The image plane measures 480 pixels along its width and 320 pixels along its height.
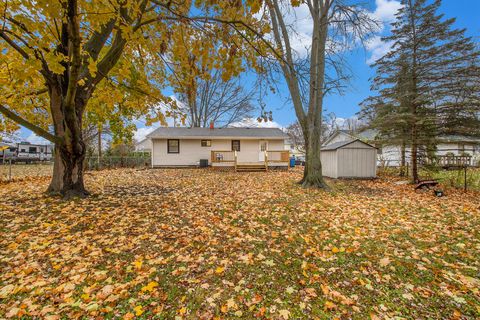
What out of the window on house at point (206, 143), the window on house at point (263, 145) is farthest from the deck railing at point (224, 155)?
the window on house at point (263, 145)

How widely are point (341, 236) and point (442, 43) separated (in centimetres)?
1182

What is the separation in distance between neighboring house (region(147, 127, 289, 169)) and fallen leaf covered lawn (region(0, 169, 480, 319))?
11.3 m

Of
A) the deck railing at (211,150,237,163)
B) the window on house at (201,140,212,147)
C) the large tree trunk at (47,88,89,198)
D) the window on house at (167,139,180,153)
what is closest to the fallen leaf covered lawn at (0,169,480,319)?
the large tree trunk at (47,88,89,198)

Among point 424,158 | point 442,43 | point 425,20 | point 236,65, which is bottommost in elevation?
point 424,158

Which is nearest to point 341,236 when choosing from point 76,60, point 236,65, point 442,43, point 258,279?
point 258,279

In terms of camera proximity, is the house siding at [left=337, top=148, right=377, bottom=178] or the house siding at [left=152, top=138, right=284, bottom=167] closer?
the house siding at [left=337, top=148, right=377, bottom=178]

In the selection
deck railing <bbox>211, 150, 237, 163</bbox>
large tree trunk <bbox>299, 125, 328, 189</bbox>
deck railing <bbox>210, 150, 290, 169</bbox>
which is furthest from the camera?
deck railing <bbox>211, 150, 237, 163</bbox>

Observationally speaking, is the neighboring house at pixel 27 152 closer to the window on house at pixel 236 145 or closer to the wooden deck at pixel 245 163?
the wooden deck at pixel 245 163

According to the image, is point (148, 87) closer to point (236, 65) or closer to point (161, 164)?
point (236, 65)

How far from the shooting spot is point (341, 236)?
3943 mm

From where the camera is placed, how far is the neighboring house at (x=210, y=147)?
55.2 feet

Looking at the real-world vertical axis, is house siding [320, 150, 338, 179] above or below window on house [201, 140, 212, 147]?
below

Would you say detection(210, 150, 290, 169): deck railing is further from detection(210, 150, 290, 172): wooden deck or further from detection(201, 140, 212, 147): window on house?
detection(201, 140, 212, 147): window on house

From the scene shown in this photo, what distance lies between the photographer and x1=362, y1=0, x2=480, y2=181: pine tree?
31.0 feet
